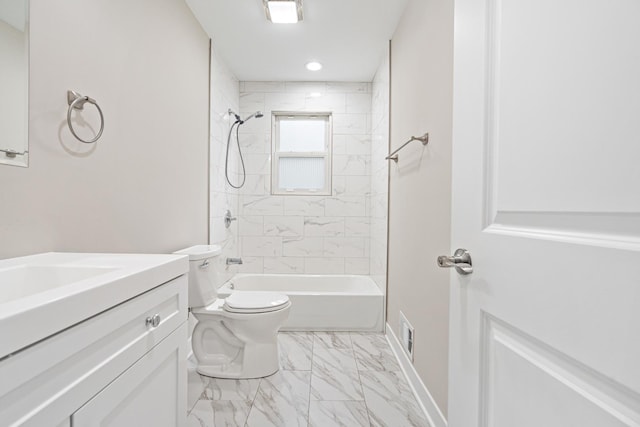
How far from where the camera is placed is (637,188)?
407mm

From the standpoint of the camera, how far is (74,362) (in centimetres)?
63

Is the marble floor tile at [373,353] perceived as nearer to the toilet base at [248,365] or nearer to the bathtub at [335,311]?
the bathtub at [335,311]

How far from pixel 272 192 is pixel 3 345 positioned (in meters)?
3.07

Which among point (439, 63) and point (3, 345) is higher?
point (439, 63)

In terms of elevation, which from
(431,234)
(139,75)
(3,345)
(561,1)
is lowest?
(3,345)

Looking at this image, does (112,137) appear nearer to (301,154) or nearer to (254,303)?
(254,303)

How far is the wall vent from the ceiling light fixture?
85.2 inches

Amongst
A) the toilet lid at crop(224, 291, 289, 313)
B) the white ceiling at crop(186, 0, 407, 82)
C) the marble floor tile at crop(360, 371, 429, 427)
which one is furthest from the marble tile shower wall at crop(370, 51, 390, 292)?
the toilet lid at crop(224, 291, 289, 313)

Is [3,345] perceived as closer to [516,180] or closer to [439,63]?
[516,180]

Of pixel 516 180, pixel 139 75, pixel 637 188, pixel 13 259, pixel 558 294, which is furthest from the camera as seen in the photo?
pixel 139 75

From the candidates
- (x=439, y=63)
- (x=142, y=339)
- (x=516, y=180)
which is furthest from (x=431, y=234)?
(x=142, y=339)

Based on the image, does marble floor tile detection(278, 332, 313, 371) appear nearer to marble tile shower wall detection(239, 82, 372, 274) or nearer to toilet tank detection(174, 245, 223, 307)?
toilet tank detection(174, 245, 223, 307)

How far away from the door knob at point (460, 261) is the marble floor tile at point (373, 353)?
1.57 meters

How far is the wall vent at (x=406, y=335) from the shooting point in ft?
6.26
